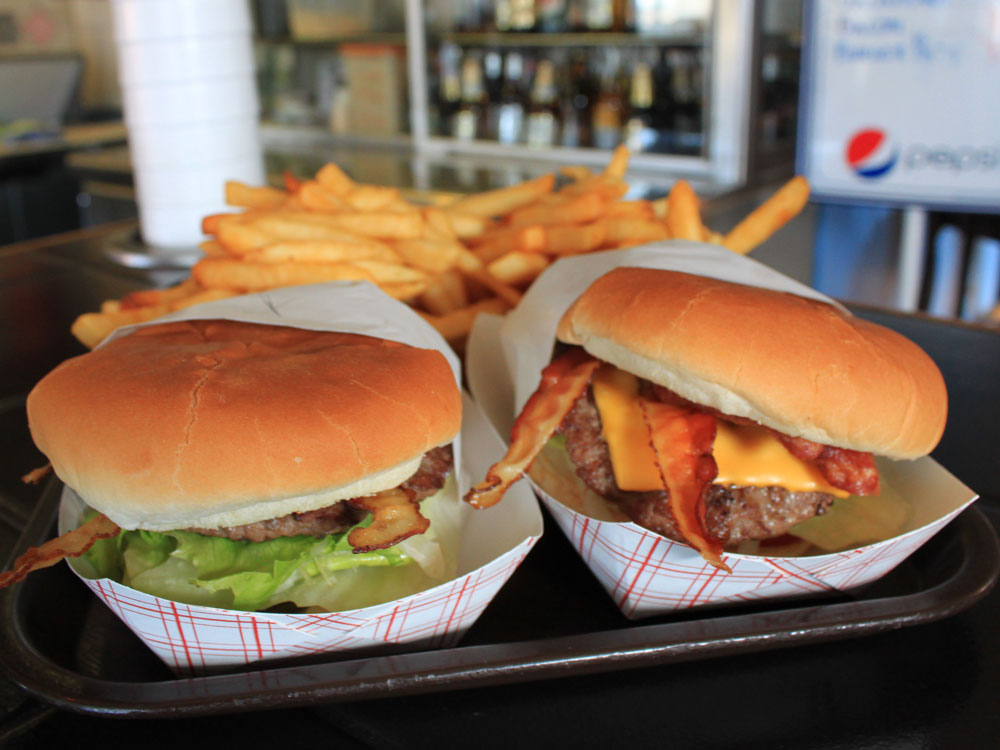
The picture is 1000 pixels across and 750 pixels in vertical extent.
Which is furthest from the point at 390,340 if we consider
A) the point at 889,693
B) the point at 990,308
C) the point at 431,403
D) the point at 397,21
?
the point at 397,21

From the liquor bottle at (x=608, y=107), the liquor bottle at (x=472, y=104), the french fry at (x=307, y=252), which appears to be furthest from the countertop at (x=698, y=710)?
the liquor bottle at (x=472, y=104)

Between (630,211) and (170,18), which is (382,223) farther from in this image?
(170,18)

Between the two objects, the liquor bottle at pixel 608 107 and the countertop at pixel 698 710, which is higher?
the liquor bottle at pixel 608 107

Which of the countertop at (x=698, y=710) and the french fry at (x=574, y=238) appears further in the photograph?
the french fry at (x=574, y=238)

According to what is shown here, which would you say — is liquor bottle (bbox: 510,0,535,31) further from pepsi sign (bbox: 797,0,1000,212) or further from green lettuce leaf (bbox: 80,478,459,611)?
green lettuce leaf (bbox: 80,478,459,611)

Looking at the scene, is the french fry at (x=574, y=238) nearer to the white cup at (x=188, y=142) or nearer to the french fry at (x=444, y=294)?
the french fry at (x=444, y=294)

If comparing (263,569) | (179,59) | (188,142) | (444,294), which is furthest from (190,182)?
(263,569)

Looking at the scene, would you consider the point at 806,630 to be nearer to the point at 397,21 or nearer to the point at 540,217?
the point at 540,217
